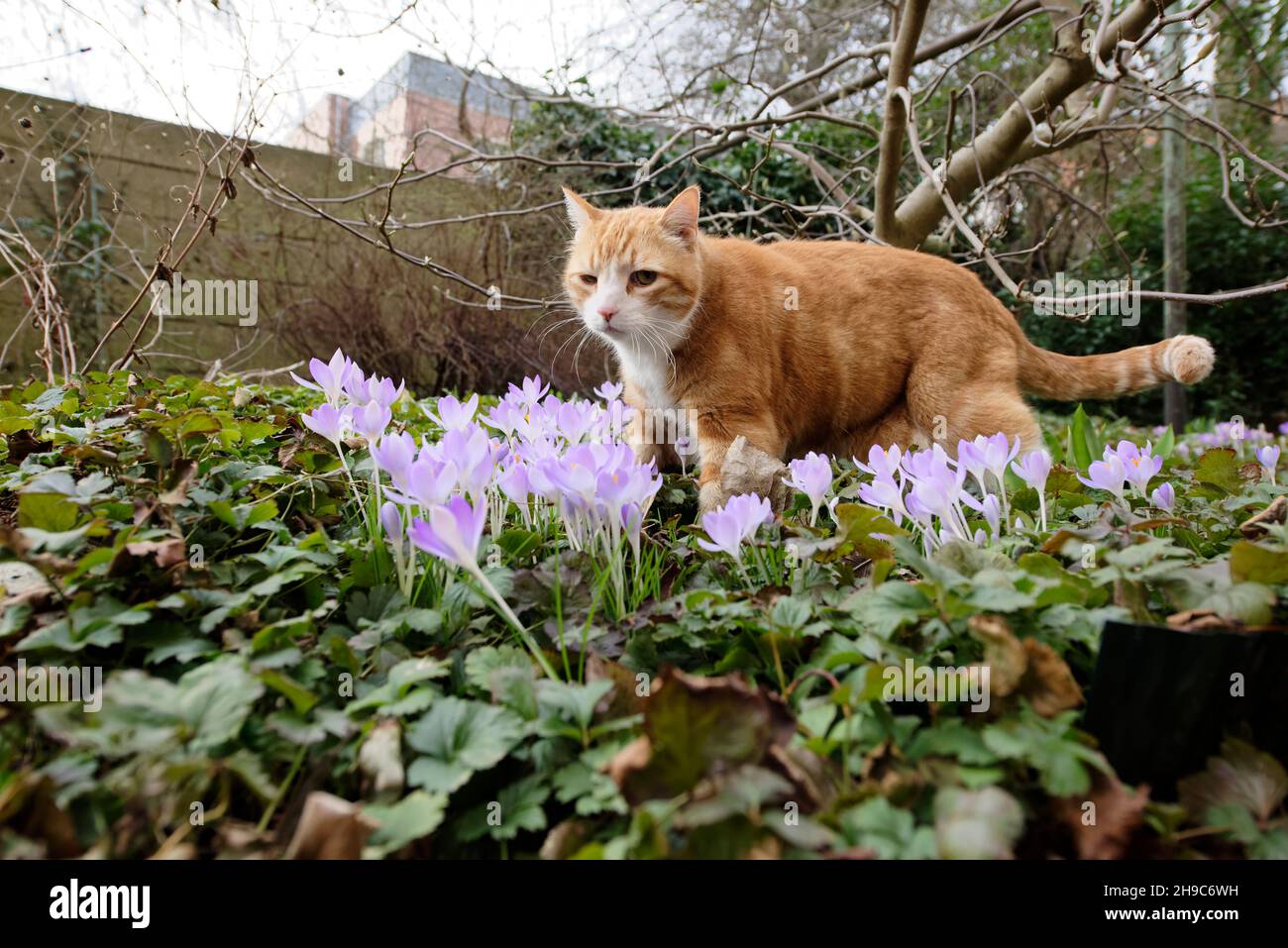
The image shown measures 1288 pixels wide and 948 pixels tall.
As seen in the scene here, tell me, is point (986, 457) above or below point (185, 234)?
below

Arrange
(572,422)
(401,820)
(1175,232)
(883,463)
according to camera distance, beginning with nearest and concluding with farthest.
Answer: (401,820) → (883,463) → (572,422) → (1175,232)

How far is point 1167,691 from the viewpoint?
846 millimetres

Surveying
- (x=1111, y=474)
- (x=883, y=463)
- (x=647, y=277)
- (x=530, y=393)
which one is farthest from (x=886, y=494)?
(x=647, y=277)

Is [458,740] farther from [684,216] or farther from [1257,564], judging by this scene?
[684,216]

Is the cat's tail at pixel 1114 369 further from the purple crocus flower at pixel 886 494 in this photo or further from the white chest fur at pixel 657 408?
the purple crocus flower at pixel 886 494

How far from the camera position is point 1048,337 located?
10125 mm

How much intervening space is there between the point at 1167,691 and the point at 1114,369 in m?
2.51

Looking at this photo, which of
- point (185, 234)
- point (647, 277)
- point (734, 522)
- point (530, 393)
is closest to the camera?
point (734, 522)

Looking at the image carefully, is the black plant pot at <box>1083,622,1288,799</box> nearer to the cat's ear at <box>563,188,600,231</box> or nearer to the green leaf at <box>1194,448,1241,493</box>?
the green leaf at <box>1194,448,1241,493</box>

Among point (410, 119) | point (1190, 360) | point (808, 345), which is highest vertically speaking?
point (410, 119)

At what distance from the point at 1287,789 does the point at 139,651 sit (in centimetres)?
146

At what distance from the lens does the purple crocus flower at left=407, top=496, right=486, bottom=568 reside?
0.98m

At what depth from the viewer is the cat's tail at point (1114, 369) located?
8.23 ft
